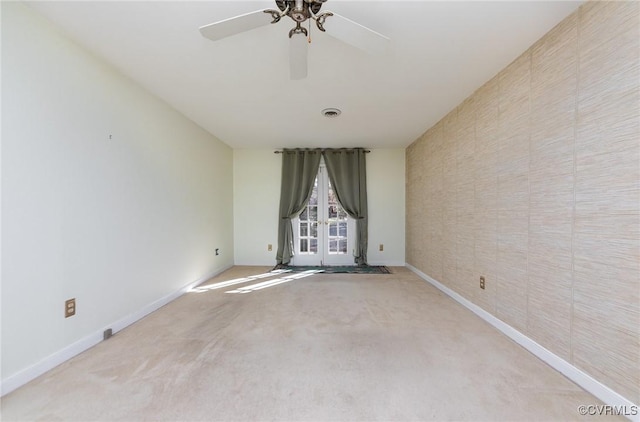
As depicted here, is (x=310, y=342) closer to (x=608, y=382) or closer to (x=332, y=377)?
(x=332, y=377)

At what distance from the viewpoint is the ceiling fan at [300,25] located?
46.4 inches

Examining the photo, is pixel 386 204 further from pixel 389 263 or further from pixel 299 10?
pixel 299 10

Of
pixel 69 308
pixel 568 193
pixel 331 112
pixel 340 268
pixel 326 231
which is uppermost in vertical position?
pixel 331 112

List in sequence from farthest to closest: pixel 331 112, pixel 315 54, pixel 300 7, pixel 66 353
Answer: pixel 331 112 → pixel 315 54 → pixel 66 353 → pixel 300 7

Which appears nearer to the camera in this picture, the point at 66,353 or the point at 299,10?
the point at 299,10

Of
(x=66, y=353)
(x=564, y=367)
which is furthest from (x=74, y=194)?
(x=564, y=367)

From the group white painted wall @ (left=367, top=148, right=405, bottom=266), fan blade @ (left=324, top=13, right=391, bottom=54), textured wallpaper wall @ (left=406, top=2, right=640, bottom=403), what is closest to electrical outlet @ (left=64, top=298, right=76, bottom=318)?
fan blade @ (left=324, top=13, right=391, bottom=54)

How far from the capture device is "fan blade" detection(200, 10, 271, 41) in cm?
120

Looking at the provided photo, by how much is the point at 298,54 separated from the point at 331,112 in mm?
1340

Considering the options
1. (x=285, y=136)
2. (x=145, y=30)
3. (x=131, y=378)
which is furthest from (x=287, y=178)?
(x=131, y=378)

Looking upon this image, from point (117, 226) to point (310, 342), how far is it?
1.85 meters

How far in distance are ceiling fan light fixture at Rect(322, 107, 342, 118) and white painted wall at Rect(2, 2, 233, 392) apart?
1.72 metres

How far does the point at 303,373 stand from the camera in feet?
4.85

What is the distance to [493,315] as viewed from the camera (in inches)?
81.5
